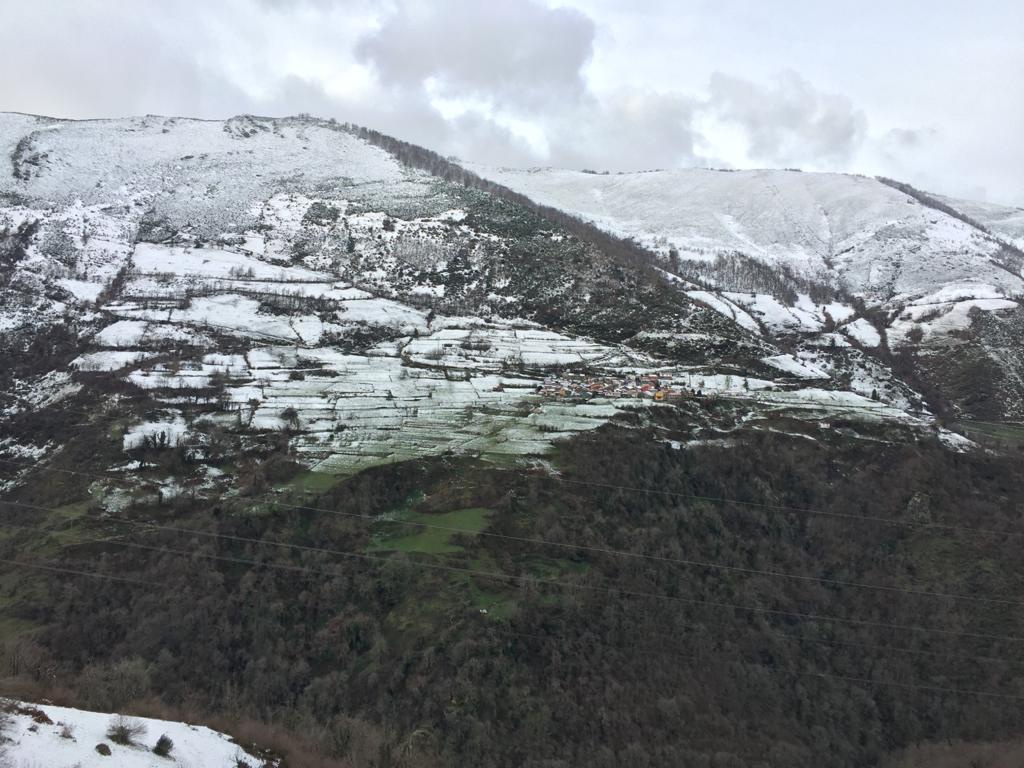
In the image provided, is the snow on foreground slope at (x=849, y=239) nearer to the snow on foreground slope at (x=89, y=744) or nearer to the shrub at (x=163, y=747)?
the snow on foreground slope at (x=89, y=744)

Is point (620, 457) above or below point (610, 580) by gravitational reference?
above

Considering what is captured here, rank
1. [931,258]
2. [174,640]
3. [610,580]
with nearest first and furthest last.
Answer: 1. [174,640]
2. [610,580]
3. [931,258]

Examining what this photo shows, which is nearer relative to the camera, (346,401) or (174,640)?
(174,640)

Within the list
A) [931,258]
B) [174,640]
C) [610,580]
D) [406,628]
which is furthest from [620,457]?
[931,258]

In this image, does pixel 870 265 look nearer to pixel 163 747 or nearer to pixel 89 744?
pixel 163 747

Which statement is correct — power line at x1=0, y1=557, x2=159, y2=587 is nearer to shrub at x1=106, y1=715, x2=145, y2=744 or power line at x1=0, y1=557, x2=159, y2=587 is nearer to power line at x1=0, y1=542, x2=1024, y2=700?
power line at x1=0, y1=542, x2=1024, y2=700

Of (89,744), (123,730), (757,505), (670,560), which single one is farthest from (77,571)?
(757,505)

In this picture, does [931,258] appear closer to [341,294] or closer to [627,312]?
[627,312]
